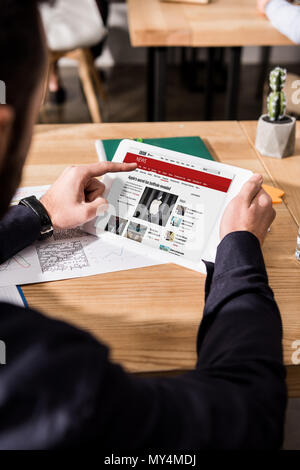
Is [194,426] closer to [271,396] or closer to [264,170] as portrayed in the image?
[271,396]

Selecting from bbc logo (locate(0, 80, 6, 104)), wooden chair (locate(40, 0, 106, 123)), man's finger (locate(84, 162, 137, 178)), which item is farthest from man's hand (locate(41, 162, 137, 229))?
wooden chair (locate(40, 0, 106, 123))

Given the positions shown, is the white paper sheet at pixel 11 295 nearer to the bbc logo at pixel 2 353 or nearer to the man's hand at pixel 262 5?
the bbc logo at pixel 2 353

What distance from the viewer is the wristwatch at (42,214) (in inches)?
35.3

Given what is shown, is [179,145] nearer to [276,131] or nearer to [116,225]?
[276,131]

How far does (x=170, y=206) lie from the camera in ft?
2.90

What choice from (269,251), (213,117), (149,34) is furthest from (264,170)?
(213,117)

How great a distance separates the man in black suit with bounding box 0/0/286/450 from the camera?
42 cm

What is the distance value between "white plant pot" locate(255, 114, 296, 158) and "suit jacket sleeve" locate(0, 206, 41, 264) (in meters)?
0.59

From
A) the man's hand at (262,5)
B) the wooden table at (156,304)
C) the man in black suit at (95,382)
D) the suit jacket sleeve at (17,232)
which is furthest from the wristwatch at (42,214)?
the man's hand at (262,5)

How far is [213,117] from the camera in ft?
10.4

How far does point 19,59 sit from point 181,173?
0.52 metres

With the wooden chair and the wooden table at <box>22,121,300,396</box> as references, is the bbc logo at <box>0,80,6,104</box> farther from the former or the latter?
the wooden chair
